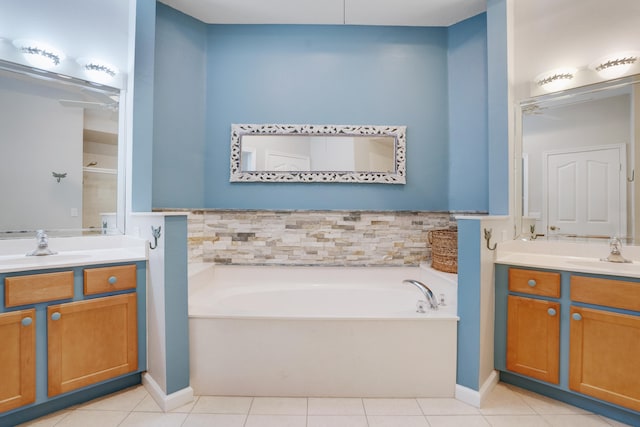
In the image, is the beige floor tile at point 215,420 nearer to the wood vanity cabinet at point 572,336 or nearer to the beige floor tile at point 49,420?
the beige floor tile at point 49,420

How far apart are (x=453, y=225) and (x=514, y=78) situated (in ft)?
4.33

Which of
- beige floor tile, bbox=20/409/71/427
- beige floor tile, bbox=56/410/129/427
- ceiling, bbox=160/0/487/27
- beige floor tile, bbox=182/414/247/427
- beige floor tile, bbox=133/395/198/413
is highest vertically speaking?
ceiling, bbox=160/0/487/27

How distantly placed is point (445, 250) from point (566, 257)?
811mm

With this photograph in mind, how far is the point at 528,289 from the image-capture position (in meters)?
1.86

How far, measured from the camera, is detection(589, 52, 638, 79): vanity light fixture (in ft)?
6.44

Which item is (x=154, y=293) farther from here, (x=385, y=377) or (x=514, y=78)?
(x=514, y=78)

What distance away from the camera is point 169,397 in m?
1.71

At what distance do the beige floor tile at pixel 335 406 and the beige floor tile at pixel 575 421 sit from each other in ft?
3.55

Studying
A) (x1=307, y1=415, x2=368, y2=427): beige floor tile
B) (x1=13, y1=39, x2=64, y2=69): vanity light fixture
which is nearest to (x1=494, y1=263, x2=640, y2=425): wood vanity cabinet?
(x1=307, y1=415, x2=368, y2=427): beige floor tile

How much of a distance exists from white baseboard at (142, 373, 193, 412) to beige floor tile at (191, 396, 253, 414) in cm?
7

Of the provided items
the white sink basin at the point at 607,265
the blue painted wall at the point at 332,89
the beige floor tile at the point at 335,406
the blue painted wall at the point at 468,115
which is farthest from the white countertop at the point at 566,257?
the beige floor tile at the point at 335,406

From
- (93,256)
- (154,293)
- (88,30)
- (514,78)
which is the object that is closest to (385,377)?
(154,293)

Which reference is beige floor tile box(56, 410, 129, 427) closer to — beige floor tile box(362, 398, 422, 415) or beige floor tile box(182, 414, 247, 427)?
beige floor tile box(182, 414, 247, 427)

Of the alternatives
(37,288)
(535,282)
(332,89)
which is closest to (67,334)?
(37,288)
